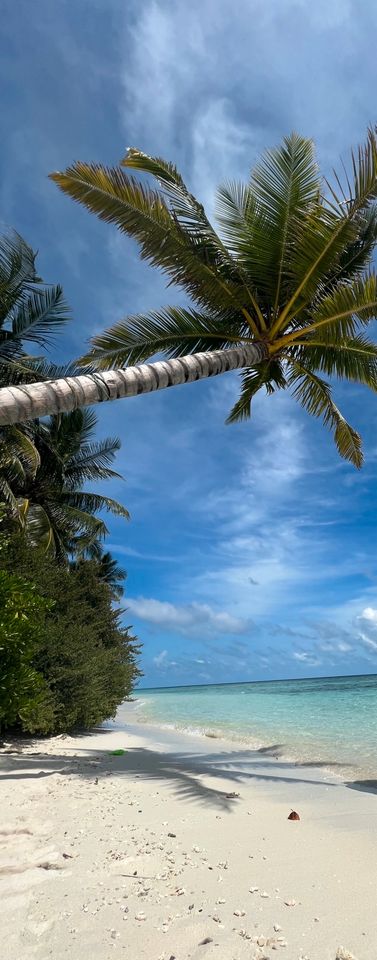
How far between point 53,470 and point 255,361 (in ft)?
43.1

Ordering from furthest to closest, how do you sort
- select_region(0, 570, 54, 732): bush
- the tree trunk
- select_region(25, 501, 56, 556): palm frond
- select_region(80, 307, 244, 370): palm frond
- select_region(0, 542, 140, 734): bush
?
select_region(25, 501, 56, 556): palm frond
select_region(0, 542, 140, 734): bush
select_region(80, 307, 244, 370): palm frond
select_region(0, 570, 54, 732): bush
the tree trunk

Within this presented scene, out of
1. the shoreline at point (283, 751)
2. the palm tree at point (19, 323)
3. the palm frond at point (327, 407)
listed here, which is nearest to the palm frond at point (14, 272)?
the palm tree at point (19, 323)

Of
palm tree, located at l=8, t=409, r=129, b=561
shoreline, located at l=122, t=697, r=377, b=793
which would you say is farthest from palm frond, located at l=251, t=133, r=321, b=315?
palm tree, located at l=8, t=409, r=129, b=561

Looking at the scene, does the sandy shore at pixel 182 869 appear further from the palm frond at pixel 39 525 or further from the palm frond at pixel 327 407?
the palm frond at pixel 39 525

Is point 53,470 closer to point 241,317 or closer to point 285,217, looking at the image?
point 241,317

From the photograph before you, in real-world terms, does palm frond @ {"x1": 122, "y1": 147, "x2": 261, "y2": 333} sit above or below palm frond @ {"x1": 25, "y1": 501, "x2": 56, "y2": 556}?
above

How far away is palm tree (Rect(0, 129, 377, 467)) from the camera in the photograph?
684 cm

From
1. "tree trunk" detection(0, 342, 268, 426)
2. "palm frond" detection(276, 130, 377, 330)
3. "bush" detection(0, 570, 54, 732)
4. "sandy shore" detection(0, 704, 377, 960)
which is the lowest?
"sandy shore" detection(0, 704, 377, 960)

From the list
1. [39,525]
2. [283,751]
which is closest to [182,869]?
[283,751]

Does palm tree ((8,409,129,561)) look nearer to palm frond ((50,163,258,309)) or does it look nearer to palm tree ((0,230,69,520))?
palm tree ((0,230,69,520))

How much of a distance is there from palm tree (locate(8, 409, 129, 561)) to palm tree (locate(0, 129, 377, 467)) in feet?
33.6

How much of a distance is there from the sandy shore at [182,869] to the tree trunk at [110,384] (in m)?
3.53

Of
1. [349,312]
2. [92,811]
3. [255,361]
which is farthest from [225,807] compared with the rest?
[349,312]

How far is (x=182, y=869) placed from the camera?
3.71m
